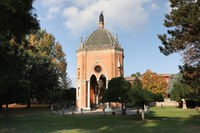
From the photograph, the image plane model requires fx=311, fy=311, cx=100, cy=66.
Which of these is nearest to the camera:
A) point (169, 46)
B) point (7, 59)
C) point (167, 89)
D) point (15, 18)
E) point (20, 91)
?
point (15, 18)

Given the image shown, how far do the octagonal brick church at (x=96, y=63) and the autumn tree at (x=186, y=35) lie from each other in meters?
38.5

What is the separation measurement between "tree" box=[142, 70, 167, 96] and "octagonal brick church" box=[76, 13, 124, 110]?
25.3m

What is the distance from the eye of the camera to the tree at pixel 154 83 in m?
85.3

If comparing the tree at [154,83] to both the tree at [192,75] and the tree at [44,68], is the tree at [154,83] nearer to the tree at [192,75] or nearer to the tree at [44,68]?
the tree at [44,68]

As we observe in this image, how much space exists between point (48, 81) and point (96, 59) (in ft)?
36.7

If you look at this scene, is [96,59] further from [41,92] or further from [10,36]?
[10,36]

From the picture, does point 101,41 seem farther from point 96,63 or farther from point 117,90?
point 117,90

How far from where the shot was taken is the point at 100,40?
63344mm

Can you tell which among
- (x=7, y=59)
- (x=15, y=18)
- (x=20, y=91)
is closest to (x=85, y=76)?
(x=20, y=91)

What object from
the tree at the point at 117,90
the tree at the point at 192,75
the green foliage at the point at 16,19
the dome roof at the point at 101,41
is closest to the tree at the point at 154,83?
the dome roof at the point at 101,41

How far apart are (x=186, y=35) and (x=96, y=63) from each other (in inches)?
1689

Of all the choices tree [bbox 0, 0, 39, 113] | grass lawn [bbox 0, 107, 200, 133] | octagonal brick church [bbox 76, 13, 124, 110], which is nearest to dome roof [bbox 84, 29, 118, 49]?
octagonal brick church [bbox 76, 13, 124, 110]

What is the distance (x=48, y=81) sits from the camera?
184ft

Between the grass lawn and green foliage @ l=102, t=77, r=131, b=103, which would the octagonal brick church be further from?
the grass lawn
